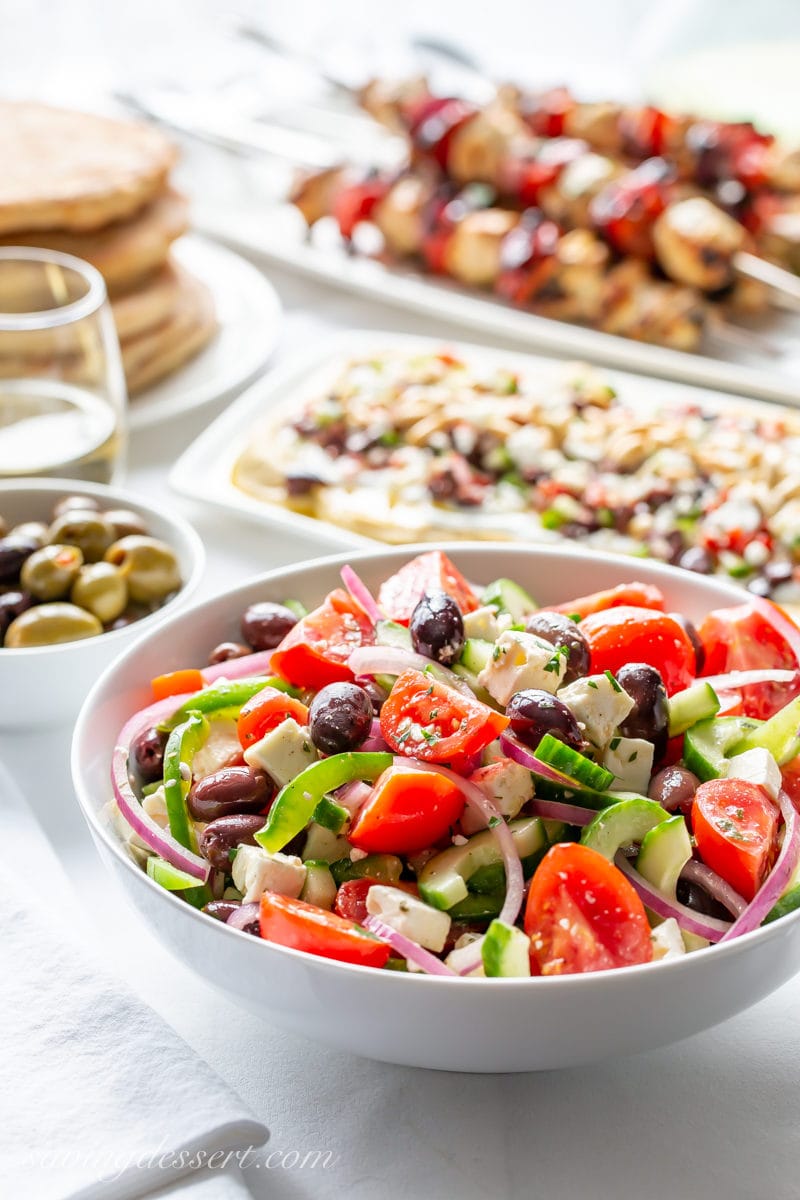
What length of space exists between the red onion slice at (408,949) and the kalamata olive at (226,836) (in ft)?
0.57

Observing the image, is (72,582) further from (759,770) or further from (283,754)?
(759,770)

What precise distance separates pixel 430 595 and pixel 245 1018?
0.49m

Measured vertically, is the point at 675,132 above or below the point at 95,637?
above

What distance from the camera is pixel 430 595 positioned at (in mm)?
1488

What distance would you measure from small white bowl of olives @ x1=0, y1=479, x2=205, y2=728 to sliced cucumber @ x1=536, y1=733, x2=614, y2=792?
0.69 m

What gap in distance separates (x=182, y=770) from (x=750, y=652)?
677 millimetres

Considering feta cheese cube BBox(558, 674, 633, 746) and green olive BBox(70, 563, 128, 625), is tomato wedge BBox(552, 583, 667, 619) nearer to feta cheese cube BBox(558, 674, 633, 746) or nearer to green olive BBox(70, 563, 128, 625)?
feta cheese cube BBox(558, 674, 633, 746)

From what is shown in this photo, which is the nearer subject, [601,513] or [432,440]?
[601,513]

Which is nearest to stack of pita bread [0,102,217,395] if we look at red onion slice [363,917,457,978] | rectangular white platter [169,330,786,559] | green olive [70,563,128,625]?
rectangular white platter [169,330,786,559]

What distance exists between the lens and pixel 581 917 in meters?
1.17

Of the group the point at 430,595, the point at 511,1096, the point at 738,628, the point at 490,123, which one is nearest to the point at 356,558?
the point at 430,595

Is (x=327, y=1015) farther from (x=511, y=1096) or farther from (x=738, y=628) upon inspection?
(x=738, y=628)

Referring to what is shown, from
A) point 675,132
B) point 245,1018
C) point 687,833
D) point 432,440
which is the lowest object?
point 245,1018

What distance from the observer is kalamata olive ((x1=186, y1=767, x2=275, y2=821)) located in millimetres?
1334
